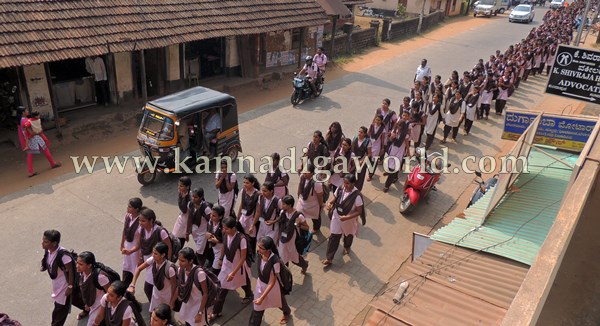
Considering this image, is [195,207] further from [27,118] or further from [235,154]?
[27,118]

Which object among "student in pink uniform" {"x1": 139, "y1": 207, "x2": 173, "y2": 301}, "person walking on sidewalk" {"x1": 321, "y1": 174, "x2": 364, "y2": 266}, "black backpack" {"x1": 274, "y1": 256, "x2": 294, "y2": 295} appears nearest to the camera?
"black backpack" {"x1": 274, "y1": 256, "x2": 294, "y2": 295}

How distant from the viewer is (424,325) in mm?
4426

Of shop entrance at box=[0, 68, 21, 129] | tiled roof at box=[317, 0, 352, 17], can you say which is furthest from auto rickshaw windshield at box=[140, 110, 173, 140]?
tiled roof at box=[317, 0, 352, 17]

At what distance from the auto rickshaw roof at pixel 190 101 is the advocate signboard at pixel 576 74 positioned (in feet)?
24.7

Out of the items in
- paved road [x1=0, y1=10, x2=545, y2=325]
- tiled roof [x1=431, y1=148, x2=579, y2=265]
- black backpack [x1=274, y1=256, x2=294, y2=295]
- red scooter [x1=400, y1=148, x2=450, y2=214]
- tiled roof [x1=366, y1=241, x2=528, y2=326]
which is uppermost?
tiled roof [x1=366, y1=241, x2=528, y2=326]

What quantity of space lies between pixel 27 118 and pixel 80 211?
2527mm

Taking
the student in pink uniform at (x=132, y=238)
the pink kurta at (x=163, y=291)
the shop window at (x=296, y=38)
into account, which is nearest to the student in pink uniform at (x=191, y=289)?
the pink kurta at (x=163, y=291)

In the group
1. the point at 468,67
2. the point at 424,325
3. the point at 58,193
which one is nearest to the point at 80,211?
the point at 58,193

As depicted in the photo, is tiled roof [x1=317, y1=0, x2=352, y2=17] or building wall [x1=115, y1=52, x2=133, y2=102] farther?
tiled roof [x1=317, y1=0, x2=352, y2=17]

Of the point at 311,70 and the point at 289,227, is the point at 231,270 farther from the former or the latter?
the point at 311,70

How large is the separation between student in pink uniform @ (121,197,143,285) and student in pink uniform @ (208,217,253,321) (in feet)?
3.82

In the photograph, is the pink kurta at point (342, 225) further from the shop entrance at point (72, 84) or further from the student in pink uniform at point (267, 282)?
the shop entrance at point (72, 84)

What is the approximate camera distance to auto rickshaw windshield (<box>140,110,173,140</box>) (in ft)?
30.5

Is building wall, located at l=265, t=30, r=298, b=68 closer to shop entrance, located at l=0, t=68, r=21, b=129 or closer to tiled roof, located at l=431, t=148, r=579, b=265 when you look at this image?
shop entrance, located at l=0, t=68, r=21, b=129
